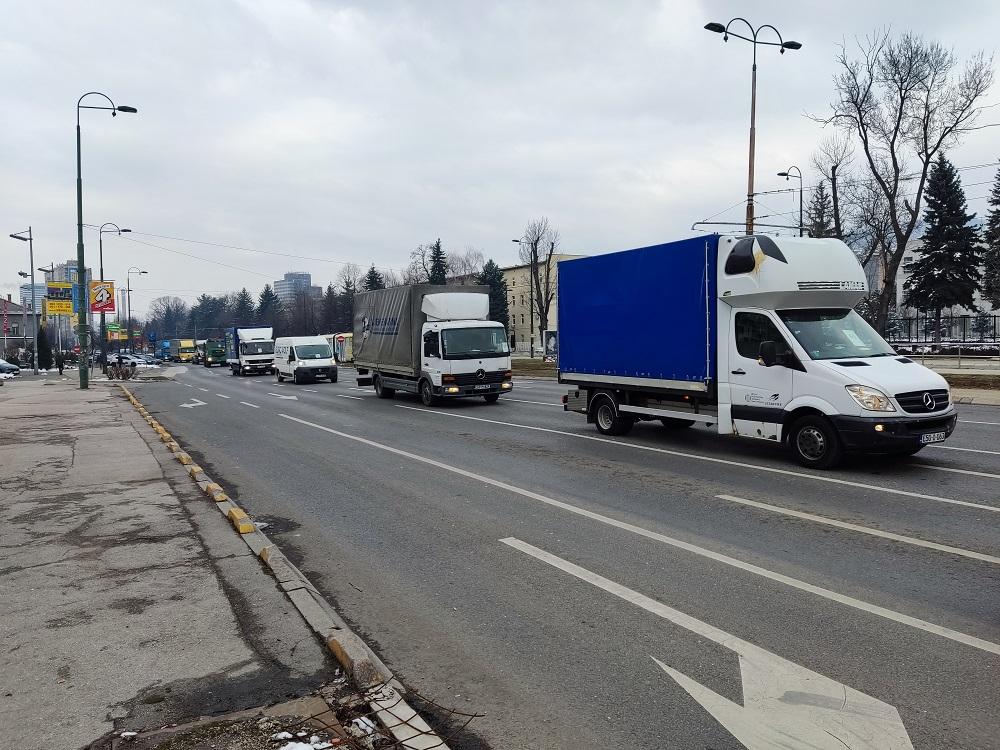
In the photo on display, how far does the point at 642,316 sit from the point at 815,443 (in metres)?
3.80

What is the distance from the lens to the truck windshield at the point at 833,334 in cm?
998

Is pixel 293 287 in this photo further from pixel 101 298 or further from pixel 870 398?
pixel 870 398

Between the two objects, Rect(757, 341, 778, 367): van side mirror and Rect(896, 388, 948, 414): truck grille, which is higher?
Rect(757, 341, 778, 367): van side mirror

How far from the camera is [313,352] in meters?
36.9

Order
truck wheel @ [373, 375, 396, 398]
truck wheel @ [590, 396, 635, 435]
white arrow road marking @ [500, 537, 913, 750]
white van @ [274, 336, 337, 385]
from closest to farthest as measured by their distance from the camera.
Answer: white arrow road marking @ [500, 537, 913, 750] → truck wheel @ [590, 396, 635, 435] → truck wheel @ [373, 375, 396, 398] → white van @ [274, 336, 337, 385]

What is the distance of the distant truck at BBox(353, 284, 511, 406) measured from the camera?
20.3m

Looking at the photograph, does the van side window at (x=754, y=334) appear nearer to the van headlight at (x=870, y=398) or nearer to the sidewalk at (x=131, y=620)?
the van headlight at (x=870, y=398)

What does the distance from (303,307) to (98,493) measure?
122913 mm

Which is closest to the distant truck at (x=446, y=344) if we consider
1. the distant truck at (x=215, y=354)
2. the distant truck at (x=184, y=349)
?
the distant truck at (x=215, y=354)

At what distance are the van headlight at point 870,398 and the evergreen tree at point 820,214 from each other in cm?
3119

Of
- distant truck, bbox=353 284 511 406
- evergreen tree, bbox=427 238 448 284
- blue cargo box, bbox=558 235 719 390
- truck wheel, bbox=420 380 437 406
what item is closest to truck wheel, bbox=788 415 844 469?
blue cargo box, bbox=558 235 719 390

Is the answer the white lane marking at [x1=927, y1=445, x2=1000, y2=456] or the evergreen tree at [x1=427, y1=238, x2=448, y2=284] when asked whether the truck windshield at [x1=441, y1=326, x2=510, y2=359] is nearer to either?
the white lane marking at [x1=927, y1=445, x2=1000, y2=456]

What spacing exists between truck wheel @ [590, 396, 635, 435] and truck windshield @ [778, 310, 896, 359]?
12.8ft

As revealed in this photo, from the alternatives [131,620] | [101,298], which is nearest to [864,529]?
[131,620]
